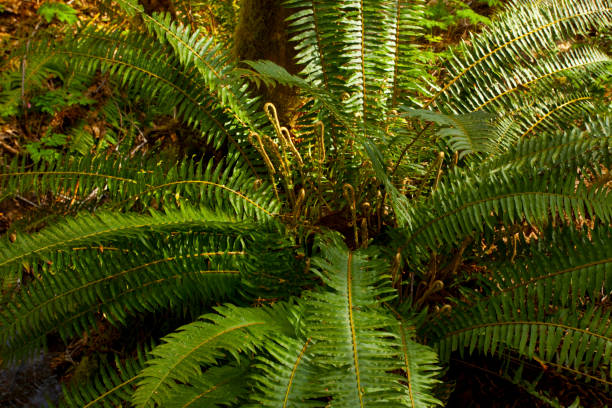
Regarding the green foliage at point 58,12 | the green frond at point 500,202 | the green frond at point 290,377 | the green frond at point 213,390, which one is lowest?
the green frond at point 213,390

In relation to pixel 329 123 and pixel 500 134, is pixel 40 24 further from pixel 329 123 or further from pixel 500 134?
pixel 500 134

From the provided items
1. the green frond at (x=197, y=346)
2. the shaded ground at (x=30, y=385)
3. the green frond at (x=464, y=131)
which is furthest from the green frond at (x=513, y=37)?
the shaded ground at (x=30, y=385)

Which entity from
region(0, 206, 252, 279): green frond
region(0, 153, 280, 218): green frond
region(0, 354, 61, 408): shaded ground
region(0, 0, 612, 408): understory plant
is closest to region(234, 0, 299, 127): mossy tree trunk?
region(0, 0, 612, 408): understory plant

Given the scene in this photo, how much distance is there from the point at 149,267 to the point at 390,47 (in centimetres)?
148

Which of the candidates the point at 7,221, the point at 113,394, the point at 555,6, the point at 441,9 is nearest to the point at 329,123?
the point at 555,6

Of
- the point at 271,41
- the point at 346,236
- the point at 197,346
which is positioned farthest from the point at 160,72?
the point at 197,346

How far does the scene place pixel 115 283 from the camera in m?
1.67

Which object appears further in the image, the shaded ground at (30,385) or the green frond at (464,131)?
the shaded ground at (30,385)

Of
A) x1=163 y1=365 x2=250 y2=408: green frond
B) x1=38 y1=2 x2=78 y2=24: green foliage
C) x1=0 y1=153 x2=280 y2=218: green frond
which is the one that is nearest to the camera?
x1=163 y1=365 x2=250 y2=408: green frond

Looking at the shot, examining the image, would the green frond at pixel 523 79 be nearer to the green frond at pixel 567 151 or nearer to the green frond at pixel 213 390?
the green frond at pixel 567 151

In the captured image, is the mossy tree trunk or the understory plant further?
the mossy tree trunk

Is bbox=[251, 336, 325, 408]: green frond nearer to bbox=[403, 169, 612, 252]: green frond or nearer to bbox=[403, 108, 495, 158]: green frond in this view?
bbox=[403, 169, 612, 252]: green frond

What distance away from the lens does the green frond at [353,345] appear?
45.2 inches

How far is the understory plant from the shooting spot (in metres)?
1.36
